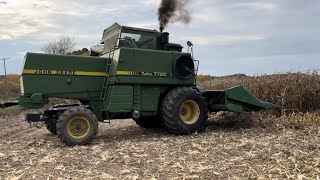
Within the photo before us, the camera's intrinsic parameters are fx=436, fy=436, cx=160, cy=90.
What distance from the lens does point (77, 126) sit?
9.20 m

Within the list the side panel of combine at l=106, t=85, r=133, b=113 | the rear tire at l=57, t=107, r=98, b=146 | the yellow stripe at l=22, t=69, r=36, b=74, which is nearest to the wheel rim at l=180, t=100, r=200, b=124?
the side panel of combine at l=106, t=85, r=133, b=113

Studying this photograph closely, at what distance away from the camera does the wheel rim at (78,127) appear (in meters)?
9.15

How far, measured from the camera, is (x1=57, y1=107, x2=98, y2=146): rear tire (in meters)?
8.98

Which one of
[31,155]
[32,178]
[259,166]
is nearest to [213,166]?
[259,166]

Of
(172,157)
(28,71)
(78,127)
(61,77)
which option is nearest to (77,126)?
(78,127)

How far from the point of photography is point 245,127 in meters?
11.7

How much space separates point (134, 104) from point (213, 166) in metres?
3.76

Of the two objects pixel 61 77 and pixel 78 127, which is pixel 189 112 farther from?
pixel 61 77

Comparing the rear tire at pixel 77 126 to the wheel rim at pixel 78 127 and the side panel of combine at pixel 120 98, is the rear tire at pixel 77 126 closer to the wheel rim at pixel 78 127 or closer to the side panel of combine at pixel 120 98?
the wheel rim at pixel 78 127

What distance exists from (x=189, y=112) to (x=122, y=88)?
6.53 ft

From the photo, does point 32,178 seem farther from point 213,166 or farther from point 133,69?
A: point 133,69

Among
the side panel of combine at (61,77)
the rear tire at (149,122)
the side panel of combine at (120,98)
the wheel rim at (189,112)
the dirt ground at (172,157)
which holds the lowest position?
the dirt ground at (172,157)

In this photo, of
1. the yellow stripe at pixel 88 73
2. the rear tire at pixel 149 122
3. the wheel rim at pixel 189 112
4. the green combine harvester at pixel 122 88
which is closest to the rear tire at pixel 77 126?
the green combine harvester at pixel 122 88

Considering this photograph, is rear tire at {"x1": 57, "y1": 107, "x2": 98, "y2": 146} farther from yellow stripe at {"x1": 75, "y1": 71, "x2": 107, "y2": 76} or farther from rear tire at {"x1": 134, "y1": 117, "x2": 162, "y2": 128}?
rear tire at {"x1": 134, "y1": 117, "x2": 162, "y2": 128}
